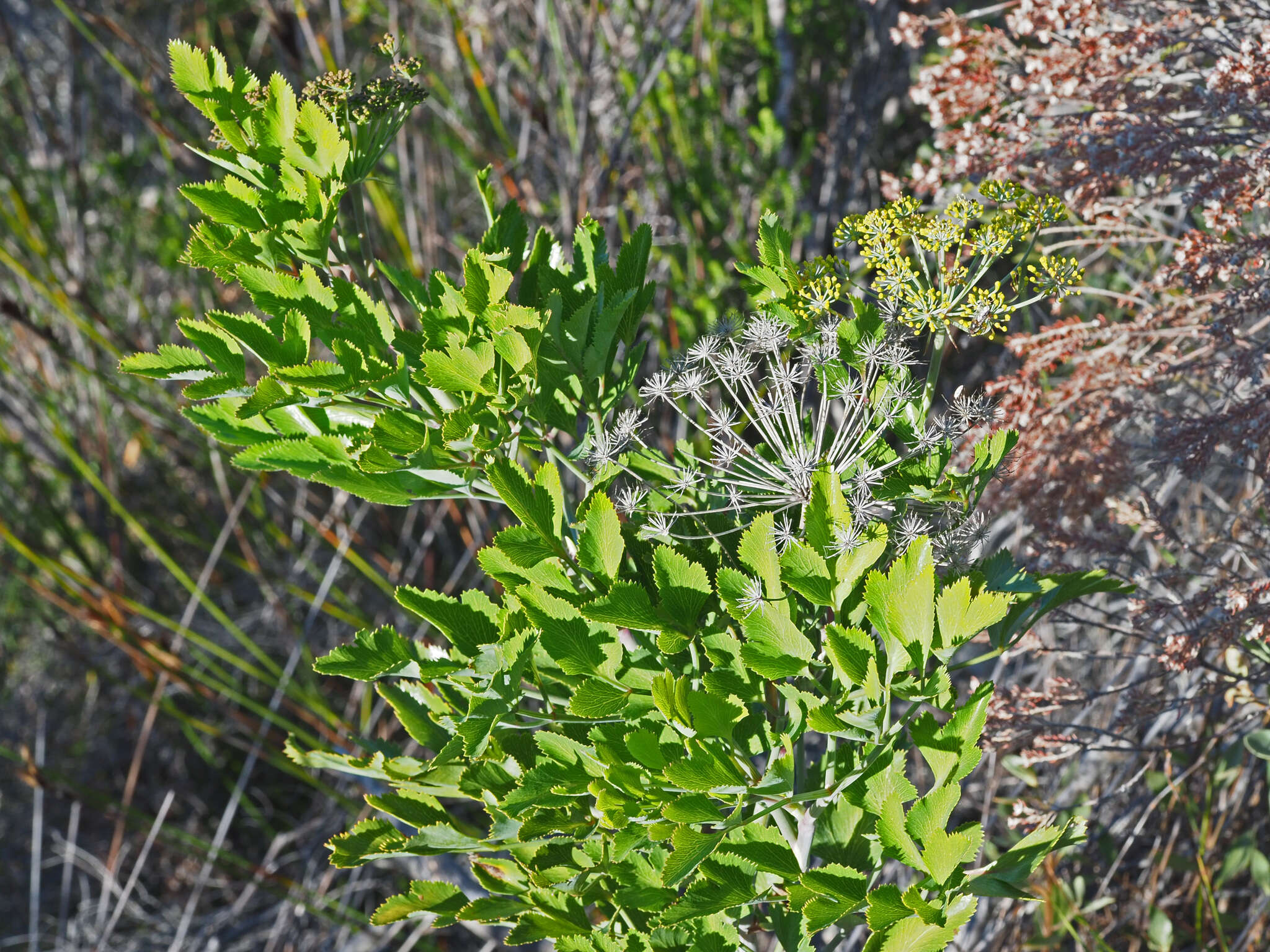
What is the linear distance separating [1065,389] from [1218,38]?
1.39 ft

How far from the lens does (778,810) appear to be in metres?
0.67

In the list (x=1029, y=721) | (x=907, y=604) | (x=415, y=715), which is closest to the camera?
(x=907, y=604)

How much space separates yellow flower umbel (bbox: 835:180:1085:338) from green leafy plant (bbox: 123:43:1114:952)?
13 mm

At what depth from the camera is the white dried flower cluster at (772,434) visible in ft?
2.02

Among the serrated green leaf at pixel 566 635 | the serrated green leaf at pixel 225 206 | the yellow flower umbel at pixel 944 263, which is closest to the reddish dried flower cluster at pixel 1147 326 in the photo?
the yellow flower umbel at pixel 944 263

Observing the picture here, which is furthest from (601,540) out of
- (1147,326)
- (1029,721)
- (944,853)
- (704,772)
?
(1147,326)

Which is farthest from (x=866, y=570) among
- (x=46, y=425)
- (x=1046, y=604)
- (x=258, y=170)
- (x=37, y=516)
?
(x=37, y=516)

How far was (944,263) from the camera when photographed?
25.8 inches

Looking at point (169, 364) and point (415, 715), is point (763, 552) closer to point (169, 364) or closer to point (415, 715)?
point (415, 715)

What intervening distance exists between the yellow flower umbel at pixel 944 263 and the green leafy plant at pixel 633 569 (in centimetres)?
1

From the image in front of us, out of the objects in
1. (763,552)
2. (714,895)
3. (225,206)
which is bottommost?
(714,895)

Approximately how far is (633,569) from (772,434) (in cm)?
13

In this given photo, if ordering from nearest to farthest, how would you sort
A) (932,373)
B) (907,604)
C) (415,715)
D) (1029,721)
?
(907,604)
(932,373)
(415,715)
(1029,721)

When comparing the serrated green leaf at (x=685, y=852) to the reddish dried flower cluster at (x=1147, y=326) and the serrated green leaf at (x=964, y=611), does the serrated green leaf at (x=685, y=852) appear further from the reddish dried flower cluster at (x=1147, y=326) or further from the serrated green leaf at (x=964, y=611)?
the reddish dried flower cluster at (x=1147, y=326)
